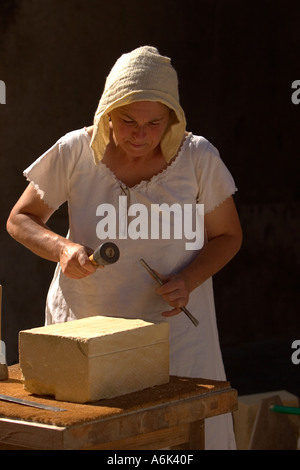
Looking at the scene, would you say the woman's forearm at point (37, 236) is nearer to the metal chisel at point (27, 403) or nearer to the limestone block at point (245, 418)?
the metal chisel at point (27, 403)

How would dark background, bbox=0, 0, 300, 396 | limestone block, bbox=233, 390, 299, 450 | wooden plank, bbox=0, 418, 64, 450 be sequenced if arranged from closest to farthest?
wooden plank, bbox=0, 418, 64, 450 < limestone block, bbox=233, 390, 299, 450 < dark background, bbox=0, 0, 300, 396

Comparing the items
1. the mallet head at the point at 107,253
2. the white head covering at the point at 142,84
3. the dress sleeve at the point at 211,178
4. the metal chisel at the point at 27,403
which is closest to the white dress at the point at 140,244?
the dress sleeve at the point at 211,178

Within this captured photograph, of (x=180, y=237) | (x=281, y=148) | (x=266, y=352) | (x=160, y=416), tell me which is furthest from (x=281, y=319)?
(x=160, y=416)

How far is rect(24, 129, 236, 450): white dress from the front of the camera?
3.78 metres

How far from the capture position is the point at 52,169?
3.84 metres

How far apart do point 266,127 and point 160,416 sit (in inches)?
240

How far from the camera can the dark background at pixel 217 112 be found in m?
7.04

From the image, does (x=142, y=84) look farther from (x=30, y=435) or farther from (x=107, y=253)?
(x=30, y=435)

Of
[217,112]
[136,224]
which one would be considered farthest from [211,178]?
[217,112]

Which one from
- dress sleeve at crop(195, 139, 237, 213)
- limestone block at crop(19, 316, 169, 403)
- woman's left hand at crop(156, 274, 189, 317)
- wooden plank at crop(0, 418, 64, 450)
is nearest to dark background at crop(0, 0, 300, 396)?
dress sleeve at crop(195, 139, 237, 213)

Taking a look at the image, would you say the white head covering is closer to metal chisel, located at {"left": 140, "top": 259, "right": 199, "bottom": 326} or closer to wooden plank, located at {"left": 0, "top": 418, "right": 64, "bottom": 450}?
metal chisel, located at {"left": 140, "top": 259, "right": 199, "bottom": 326}

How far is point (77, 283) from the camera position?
3824 mm

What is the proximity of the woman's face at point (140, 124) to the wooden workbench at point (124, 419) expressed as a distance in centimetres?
84

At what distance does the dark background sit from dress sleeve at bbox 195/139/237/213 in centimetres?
329
